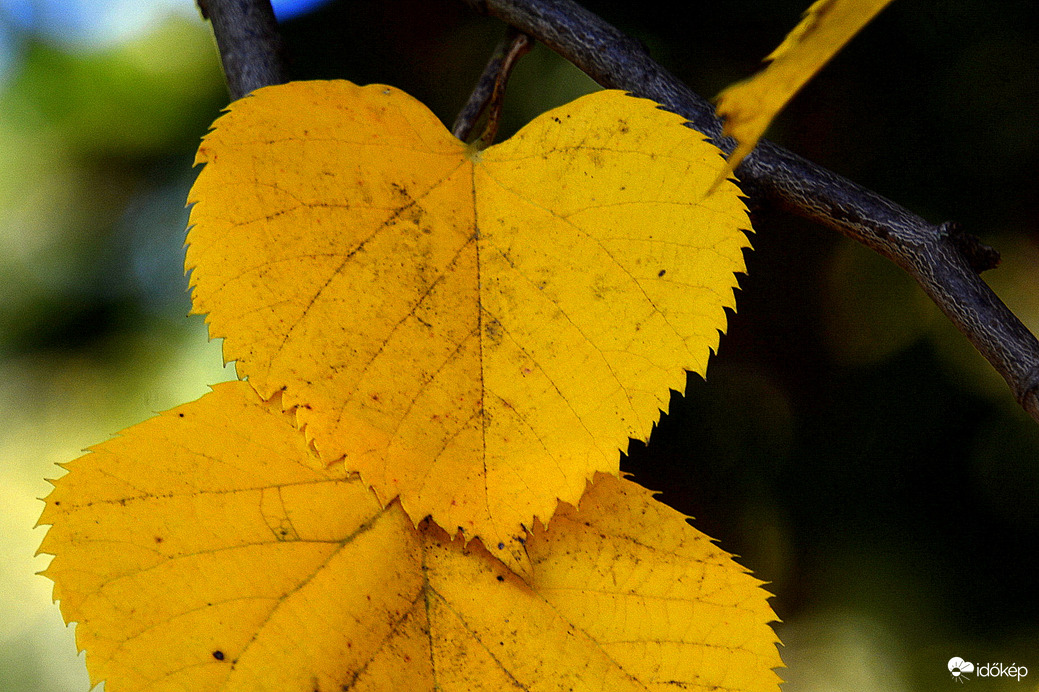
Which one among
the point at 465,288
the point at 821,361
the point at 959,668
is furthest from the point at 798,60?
the point at 959,668

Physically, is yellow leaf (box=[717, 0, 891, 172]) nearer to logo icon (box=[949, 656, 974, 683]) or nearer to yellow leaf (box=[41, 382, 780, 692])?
yellow leaf (box=[41, 382, 780, 692])

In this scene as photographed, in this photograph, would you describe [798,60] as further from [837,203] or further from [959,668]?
[959,668]

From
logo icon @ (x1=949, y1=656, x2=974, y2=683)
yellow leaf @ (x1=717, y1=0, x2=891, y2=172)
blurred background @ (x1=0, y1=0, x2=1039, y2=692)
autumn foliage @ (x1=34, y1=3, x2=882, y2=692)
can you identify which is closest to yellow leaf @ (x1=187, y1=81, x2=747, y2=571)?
autumn foliage @ (x1=34, y1=3, x2=882, y2=692)

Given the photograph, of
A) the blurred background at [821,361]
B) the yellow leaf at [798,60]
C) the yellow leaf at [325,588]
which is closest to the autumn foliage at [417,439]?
the yellow leaf at [325,588]

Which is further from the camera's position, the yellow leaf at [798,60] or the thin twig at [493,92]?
the thin twig at [493,92]

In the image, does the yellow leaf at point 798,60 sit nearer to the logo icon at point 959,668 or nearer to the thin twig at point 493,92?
the thin twig at point 493,92

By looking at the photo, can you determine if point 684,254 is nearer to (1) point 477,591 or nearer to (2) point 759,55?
(1) point 477,591
